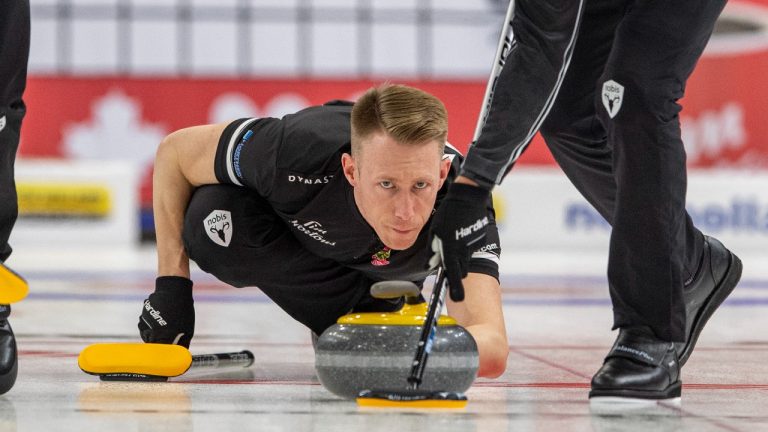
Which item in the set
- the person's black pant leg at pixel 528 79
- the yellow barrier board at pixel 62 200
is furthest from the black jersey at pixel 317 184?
the yellow barrier board at pixel 62 200

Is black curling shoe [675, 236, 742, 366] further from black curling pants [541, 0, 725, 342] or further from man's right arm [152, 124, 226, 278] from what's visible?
man's right arm [152, 124, 226, 278]

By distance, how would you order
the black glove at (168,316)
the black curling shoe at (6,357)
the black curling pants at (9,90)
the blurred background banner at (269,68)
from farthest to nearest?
the blurred background banner at (269,68) → the black glove at (168,316) → the black curling pants at (9,90) → the black curling shoe at (6,357)

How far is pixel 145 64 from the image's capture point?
2838cm

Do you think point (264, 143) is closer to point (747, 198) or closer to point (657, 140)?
point (657, 140)

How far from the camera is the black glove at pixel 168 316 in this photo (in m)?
3.64

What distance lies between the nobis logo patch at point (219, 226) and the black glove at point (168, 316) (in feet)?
0.84

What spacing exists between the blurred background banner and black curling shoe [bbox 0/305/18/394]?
65.1 feet

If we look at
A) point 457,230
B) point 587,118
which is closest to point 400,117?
point 457,230

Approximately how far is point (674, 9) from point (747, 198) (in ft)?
41.7

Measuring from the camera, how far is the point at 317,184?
356 centimetres

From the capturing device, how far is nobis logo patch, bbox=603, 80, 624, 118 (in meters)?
3.01

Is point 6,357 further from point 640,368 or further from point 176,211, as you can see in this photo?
point 640,368

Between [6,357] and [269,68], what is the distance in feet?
86.7

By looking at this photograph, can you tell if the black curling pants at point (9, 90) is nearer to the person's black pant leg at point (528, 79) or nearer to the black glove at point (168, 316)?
the black glove at point (168, 316)
